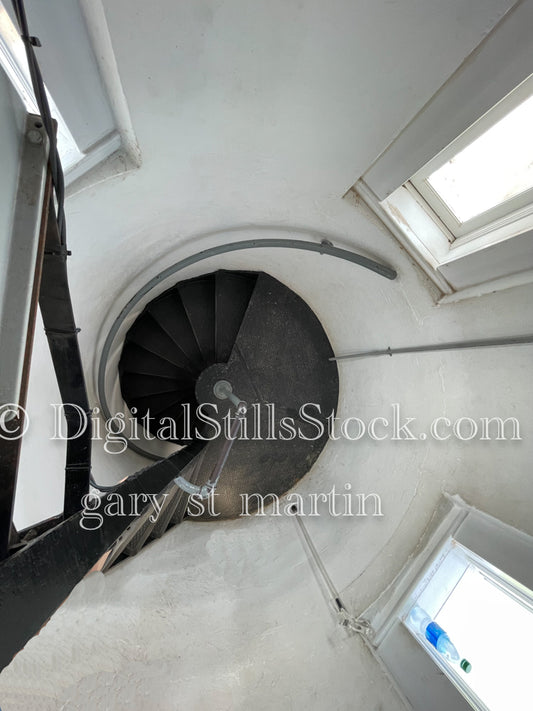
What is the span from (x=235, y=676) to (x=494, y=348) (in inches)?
86.1

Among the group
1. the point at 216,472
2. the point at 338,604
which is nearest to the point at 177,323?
the point at 216,472

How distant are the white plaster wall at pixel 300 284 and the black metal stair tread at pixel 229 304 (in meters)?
0.27

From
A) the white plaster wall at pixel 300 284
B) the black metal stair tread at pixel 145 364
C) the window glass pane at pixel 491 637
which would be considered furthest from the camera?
the black metal stair tread at pixel 145 364

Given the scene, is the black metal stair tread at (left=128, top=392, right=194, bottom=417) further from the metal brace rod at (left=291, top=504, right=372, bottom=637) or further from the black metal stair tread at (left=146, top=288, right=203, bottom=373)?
the metal brace rod at (left=291, top=504, right=372, bottom=637)

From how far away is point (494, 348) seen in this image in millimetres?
2238

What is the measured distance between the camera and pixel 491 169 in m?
1.96

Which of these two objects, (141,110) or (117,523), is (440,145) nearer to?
(141,110)

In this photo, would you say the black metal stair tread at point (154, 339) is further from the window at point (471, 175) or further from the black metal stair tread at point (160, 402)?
the window at point (471, 175)

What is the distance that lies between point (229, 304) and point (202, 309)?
266 mm

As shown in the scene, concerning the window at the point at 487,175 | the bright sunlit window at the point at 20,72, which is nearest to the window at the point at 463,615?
the window at the point at 487,175

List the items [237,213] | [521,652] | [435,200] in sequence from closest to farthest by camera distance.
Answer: [521,652] → [435,200] → [237,213]

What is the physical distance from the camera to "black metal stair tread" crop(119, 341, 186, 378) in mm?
4103

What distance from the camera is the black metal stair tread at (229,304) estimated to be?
152 inches

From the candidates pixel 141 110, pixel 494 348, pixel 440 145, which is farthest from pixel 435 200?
pixel 141 110
